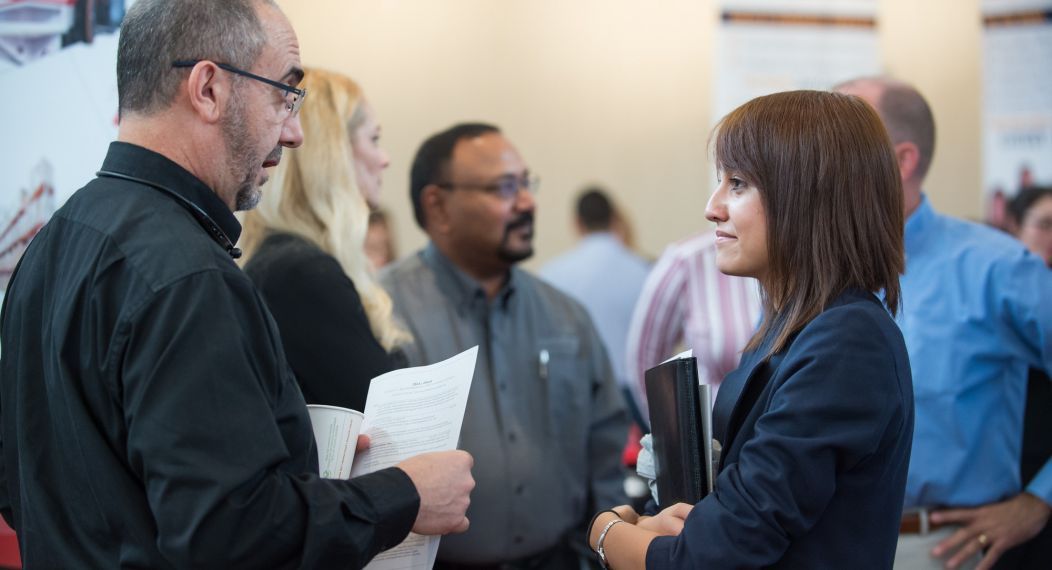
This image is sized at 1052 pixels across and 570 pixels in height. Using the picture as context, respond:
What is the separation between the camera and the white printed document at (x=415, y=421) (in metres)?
1.57

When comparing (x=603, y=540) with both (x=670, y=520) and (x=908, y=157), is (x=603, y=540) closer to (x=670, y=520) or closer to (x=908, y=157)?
(x=670, y=520)

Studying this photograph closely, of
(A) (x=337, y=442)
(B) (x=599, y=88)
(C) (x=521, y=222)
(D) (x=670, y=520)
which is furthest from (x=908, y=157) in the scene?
(B) (x=599, y=88)

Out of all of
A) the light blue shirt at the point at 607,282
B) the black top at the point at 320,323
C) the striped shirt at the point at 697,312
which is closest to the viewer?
the black top at the point at 320,323

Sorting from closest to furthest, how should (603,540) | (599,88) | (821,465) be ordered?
1. (821,465)
2. (603,540)
3. (599,88)

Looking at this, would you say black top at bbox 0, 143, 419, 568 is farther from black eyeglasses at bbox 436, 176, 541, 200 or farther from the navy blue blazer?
black eyeglasses at bbox 436, 176, 541, 200

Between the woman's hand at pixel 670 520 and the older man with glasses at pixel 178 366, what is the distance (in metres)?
0.28

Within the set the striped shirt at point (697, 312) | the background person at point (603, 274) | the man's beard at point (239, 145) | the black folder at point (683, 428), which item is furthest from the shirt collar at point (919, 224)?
the background person at point (603, 274)

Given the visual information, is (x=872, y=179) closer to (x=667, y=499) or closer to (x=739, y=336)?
(x=667, y=499)

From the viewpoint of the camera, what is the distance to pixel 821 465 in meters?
1.35

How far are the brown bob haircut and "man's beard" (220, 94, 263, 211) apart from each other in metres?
0.71

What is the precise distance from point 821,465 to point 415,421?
597 millimetres

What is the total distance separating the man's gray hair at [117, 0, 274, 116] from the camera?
1.41m

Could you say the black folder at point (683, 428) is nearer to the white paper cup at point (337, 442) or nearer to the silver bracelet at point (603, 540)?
the silver bracelet at point (603, 540)

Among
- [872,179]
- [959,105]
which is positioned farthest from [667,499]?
[959,105]
